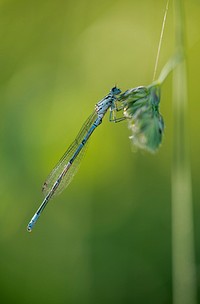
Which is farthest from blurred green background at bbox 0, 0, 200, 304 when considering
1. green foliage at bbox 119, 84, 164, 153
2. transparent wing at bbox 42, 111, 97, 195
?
green foliage at bbox 119, 84, 164, 153

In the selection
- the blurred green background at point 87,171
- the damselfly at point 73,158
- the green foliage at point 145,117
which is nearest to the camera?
the green foliage at point 145,117

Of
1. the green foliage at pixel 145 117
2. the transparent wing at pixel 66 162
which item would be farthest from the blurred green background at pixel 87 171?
the green foliage at pixel 145 117

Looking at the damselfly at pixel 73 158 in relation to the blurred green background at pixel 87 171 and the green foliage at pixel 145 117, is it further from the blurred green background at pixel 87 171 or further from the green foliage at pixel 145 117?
the green foliage at pixel 145 117

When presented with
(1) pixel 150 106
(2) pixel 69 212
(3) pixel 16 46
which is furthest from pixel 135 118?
(3) pixel 16 46

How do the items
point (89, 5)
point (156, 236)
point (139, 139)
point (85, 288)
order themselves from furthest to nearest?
point (89, 5) < point (156, 236) < point (85, 288) < point (139, 139)

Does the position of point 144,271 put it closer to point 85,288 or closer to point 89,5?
point 85,288

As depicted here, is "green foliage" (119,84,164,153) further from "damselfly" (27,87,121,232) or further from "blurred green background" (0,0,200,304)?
"blurred green background" (0,0,200,304)
